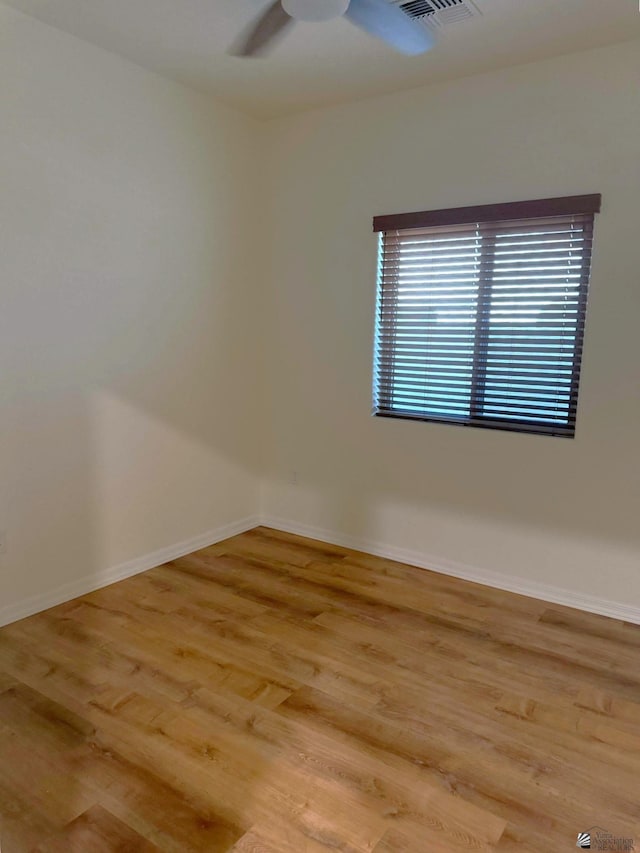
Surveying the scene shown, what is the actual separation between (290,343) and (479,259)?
1.40 meters

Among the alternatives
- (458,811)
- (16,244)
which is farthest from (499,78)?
(458,811)

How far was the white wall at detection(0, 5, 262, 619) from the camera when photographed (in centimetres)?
280

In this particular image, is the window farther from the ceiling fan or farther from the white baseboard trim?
the ceiling fan

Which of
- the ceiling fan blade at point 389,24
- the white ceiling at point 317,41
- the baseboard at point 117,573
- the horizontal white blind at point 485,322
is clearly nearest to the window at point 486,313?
the horizontal white blind at point 485,322

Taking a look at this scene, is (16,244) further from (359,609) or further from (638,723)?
(638,723)

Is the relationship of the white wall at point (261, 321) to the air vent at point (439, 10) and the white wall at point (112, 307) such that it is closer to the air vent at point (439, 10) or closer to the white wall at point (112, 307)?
the white wall at point (112, 307)

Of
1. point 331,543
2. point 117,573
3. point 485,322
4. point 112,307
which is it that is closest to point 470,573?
point 331,543

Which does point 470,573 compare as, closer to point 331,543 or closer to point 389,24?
point 331,543

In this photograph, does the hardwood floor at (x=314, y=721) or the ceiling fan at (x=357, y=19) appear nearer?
the hardwood floor at (x=314, y=721)

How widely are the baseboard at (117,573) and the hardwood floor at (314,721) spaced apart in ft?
0.24

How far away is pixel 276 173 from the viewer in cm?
400

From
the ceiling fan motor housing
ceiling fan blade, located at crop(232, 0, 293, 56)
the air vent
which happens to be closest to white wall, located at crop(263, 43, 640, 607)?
the air vent

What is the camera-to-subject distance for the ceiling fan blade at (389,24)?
216 cm

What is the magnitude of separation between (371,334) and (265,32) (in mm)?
1695
